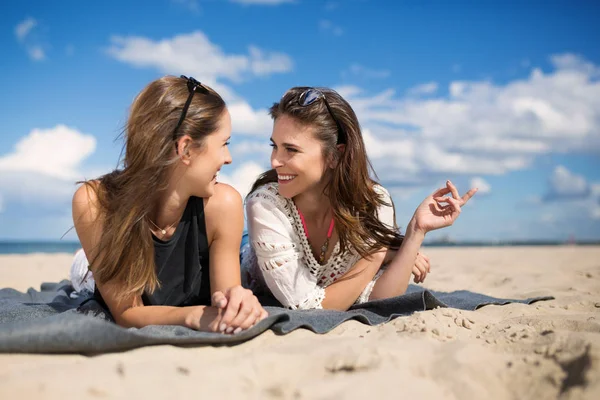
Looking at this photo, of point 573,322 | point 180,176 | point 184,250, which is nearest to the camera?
point 573,322

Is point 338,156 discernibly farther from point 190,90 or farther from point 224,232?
point 190,90

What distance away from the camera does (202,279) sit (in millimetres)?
3666

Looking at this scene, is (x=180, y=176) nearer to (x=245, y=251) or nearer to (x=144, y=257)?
(x=144, y=257)

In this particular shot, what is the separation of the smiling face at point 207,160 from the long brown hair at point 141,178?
0.05m

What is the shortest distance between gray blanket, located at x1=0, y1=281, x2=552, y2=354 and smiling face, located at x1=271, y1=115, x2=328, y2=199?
0.96 meters

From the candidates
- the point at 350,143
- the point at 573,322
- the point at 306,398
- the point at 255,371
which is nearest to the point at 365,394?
the point at 306,398

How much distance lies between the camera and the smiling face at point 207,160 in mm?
3258

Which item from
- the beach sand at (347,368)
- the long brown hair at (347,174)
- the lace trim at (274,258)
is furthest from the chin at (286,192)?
the beach sand at (347,368)

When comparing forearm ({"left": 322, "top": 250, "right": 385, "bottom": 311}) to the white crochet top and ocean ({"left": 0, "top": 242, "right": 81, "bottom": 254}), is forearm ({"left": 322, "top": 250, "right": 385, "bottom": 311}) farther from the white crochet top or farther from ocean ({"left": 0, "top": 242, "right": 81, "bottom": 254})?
ocean ({"left": 0, "top": 242, "right": 81, "bottom": 254})

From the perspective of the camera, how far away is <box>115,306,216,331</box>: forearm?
9.67 ft

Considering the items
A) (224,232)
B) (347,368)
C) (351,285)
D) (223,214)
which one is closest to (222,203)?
(223,214)

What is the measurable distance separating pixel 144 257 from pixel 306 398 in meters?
1.66

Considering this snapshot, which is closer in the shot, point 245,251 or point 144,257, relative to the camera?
point 144,257

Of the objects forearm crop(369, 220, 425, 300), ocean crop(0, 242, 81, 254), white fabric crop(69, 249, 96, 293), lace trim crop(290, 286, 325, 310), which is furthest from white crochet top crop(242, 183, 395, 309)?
ocean crop(0, 242, 81, 254)
